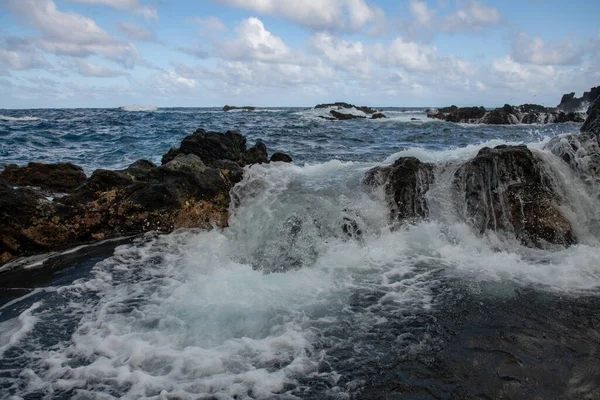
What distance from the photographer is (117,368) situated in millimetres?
3723

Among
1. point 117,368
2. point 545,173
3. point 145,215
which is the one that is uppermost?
point 545,173

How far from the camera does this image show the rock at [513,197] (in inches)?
268

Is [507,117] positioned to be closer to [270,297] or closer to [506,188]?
[506,188]

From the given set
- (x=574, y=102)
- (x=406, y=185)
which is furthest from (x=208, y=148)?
(x=574, y=102)

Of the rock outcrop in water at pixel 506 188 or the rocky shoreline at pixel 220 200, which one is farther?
the rock outcrop in water at pixel 506 188

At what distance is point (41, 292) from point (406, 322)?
4764 millimetres

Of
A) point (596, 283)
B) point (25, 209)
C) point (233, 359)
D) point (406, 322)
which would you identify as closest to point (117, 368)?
point (233, 359)

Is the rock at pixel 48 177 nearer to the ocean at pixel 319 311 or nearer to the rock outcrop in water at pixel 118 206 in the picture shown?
the rock outcrop in water at pixel 118 206

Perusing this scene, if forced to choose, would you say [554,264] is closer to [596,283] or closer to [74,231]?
[596,283]

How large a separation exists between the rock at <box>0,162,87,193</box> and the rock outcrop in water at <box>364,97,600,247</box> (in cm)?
859

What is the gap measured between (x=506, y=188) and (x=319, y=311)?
466 cm

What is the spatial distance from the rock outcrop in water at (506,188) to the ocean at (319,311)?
0.22m

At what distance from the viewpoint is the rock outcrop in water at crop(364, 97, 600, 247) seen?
6.89 metres

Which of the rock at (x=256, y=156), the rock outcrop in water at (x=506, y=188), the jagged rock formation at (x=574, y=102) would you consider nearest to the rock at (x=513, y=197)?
the rock outcrop in water at (x=506, y=188)
